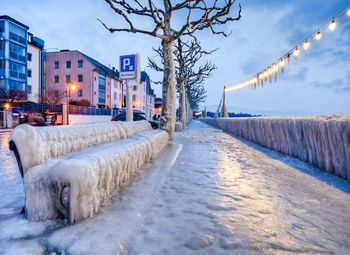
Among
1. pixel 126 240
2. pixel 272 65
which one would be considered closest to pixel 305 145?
pixel 126 240

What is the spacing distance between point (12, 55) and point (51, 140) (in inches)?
1343

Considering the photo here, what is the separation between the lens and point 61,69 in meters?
35.7

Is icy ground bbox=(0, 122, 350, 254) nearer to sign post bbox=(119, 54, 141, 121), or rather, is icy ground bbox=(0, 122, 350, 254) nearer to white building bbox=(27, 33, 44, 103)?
sign post bbox=(119, 54, 141, 121)

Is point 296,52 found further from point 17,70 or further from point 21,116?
point 17,70

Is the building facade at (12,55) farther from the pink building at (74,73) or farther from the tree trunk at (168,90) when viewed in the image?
the tree trunk at (168,90)

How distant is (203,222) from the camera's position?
6.15ft

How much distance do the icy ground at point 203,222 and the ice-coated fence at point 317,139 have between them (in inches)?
18.6

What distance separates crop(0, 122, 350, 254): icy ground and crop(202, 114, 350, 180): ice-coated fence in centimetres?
47

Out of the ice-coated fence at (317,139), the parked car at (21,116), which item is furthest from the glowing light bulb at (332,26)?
the parked car at (21,116)

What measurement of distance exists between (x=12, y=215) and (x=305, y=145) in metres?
5.26

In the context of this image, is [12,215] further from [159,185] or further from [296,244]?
[296,244]

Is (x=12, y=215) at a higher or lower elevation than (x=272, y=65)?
lower

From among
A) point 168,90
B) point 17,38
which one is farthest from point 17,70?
point 168,90

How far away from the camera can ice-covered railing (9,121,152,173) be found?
179 centimetres
